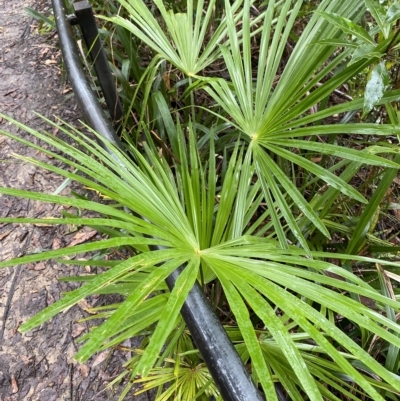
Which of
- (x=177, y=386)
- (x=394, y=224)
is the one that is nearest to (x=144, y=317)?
(x=177, y=386)

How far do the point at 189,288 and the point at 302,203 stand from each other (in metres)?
0.45

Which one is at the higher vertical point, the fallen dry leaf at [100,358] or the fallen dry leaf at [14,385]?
the fallen dry leaf at [14,385]

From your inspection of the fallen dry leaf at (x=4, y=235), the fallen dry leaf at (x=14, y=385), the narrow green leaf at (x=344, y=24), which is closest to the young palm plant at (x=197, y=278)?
the narrow green leaf at (x=344, y=24)

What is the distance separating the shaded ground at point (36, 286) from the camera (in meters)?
1.46

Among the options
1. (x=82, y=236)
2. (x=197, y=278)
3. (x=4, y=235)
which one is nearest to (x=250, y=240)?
(x=197, y=278)

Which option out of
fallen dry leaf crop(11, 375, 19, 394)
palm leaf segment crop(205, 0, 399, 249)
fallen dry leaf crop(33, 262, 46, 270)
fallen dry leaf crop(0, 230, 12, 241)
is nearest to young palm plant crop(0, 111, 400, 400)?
palm leaf segment crop(205, 0, 399, 249)

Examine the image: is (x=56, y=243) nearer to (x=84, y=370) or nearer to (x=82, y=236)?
(x=82, y=236)

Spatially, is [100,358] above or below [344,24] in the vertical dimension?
below

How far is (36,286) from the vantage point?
172cm

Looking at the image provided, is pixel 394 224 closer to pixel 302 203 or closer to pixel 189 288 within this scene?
pixel 302 203

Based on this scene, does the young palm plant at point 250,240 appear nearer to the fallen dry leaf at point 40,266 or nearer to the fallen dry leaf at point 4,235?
the fallen dry leaf at point 40,266

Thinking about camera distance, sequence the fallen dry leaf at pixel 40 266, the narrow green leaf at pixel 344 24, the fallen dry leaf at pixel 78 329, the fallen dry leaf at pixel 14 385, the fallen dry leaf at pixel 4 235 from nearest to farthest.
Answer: the narrow green leaf at pixel 344 24
the fallen dry leaf at pixel 14 385
the fallen dry leaf at pixel 78 329
the fallen dry leaf at pixel 40 266
the fallen dry leaf at pixel 4 235

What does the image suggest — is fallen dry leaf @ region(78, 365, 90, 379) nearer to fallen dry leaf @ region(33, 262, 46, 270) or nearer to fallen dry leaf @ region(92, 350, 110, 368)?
fallen dry leaf @ region(92, 350, 110, 368)

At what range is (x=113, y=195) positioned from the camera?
631 mm
